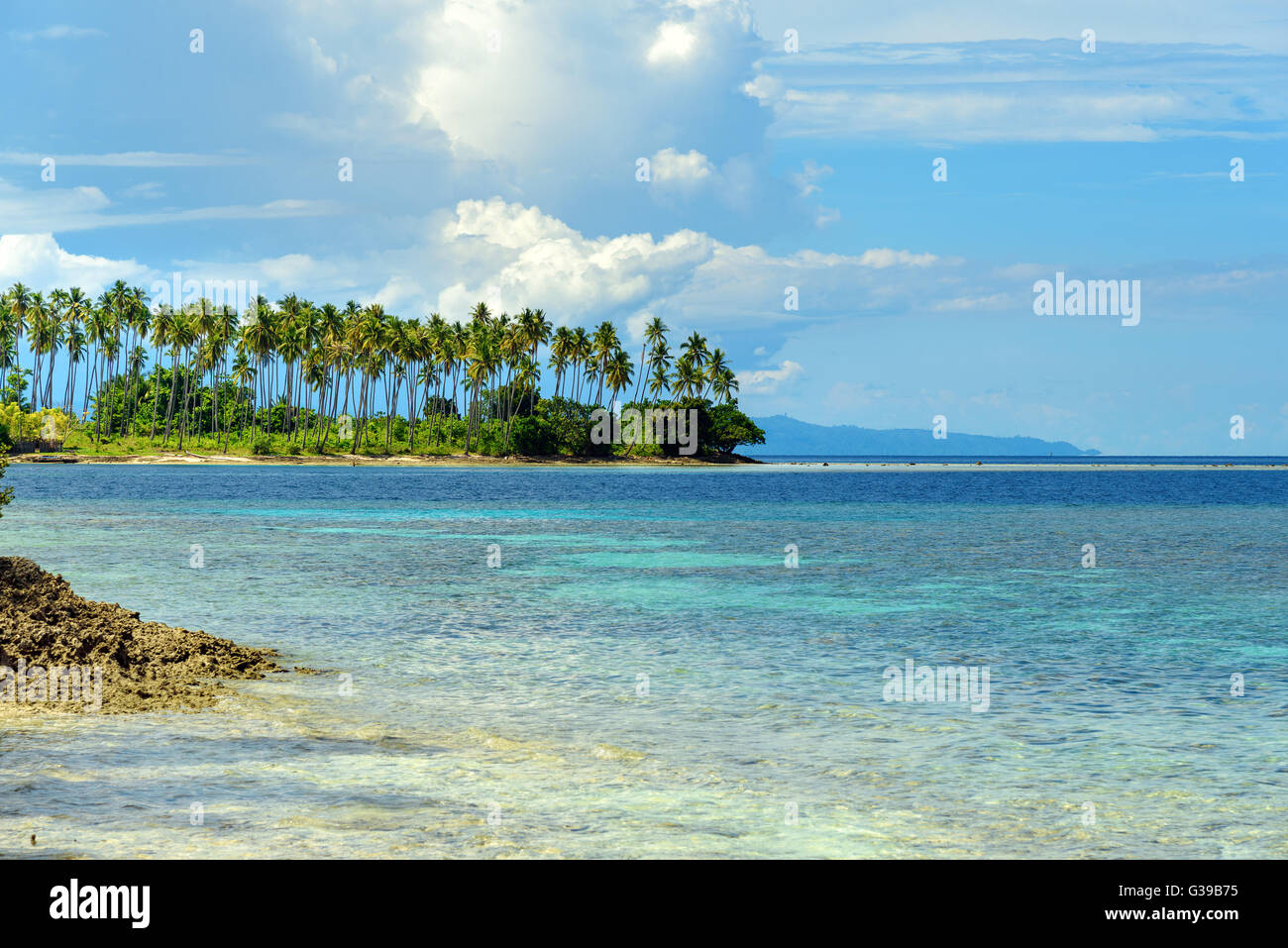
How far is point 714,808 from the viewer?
31.9 feet

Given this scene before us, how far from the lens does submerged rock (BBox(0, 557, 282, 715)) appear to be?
13789mm

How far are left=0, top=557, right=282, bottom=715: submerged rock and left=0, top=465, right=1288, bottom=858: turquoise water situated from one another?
776 millimetres

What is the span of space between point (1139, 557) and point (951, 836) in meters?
36.6

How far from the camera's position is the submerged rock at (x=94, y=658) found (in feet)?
45.2

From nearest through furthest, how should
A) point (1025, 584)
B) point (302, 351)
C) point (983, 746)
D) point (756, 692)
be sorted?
point (983, 746)
point (756, 692)
point (1025, 584)
point (302, 351)

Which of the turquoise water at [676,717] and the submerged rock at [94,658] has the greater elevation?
the submerged rock at [94,658]

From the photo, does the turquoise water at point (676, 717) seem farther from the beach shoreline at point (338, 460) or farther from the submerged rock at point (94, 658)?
the beach shoreline at point (338, 460)

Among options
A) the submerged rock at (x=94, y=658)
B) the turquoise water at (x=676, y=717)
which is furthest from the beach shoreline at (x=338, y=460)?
the submerged rock at (x=94, y=658)

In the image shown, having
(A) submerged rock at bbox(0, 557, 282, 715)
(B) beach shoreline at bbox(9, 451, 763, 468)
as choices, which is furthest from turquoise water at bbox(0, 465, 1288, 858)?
(B) beach shoreline at bbox(9, 451, 763, 468)

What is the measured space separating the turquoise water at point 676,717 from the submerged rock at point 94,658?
0.78 meters

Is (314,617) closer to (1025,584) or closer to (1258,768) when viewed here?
(1258,768)

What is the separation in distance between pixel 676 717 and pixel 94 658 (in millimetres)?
8079

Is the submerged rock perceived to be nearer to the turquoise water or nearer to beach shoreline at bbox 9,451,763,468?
the turquoise water
